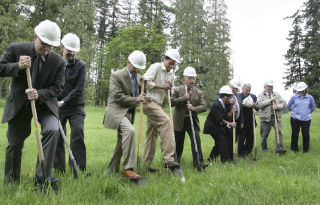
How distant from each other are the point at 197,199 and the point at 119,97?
2301 millimetres

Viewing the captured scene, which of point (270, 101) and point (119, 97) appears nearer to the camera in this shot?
point (119, 97)

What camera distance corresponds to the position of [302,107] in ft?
30.8

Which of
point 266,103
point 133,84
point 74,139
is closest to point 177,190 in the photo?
point 133,84

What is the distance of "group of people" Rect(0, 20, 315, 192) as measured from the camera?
3727 mm

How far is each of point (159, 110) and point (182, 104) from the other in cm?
100

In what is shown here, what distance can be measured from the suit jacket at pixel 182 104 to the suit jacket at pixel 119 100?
1567mm

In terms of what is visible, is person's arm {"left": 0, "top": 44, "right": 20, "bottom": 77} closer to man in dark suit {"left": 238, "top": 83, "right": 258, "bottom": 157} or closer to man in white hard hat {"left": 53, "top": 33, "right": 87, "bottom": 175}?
man in white hard hat {"left": 53, "top": 33, "right": 87, "bottom": 175}

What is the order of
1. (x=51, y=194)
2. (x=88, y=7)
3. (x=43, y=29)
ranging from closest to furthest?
1. (x=51, y=194)
2. (x=43, y=29)
3. (x=88, y=7)

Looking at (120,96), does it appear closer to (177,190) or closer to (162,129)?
(162,129)

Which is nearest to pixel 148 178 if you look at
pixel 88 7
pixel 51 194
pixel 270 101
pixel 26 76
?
pixel 51 194

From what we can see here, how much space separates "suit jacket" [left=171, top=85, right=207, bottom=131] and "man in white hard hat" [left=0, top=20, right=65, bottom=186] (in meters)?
3.06

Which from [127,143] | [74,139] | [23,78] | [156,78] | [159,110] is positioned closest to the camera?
[23,78]

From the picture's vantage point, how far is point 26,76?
149 inches

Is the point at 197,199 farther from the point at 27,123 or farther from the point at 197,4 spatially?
the point at 197,4
